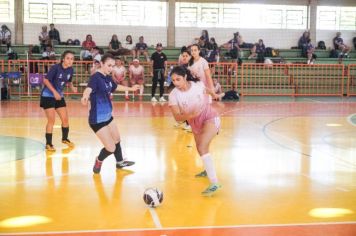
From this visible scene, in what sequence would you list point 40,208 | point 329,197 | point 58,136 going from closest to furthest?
point 40,208 < point 329,197 < point 58,136

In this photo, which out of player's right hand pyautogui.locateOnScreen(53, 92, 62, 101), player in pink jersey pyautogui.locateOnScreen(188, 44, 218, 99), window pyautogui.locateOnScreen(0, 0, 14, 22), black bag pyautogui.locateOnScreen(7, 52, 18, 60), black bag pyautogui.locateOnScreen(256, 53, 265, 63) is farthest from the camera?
window pyautogui.locateOnScreen(0, 0, 14, 22)

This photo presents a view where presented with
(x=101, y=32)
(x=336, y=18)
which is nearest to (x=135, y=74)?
(x=101, y=32)

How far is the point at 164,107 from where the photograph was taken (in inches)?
757

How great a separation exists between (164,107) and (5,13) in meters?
13.4

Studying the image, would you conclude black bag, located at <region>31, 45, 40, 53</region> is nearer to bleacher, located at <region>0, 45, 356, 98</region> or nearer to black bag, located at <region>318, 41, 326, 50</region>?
bleacher, located at <region>0, 45, 356, 98</region>

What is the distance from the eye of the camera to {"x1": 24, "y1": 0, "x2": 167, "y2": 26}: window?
1110 inches

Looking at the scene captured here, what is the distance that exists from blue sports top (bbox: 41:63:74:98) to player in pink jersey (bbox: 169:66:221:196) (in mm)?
4044

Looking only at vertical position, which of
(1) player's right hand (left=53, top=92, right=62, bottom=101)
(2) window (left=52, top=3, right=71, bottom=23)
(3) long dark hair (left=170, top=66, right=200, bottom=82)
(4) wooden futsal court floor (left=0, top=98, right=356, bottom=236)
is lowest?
(4) wooden futsal court floor (left=0, top=98, right=356, bottom=236)

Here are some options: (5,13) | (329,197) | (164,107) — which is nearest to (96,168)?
(329,197)

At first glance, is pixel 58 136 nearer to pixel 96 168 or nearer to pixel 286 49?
pixel 96 168

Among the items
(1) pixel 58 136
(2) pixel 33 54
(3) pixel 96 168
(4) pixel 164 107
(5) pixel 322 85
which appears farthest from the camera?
(5) pixel 322 85

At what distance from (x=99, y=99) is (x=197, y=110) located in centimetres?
195

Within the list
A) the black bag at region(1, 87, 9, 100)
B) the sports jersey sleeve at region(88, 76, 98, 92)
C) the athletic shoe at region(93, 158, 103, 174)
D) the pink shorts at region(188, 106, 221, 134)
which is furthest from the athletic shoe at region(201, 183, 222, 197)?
the black bag at region(1, 87, 9, 100)

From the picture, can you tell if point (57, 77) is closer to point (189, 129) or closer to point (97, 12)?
point (189, 129)
